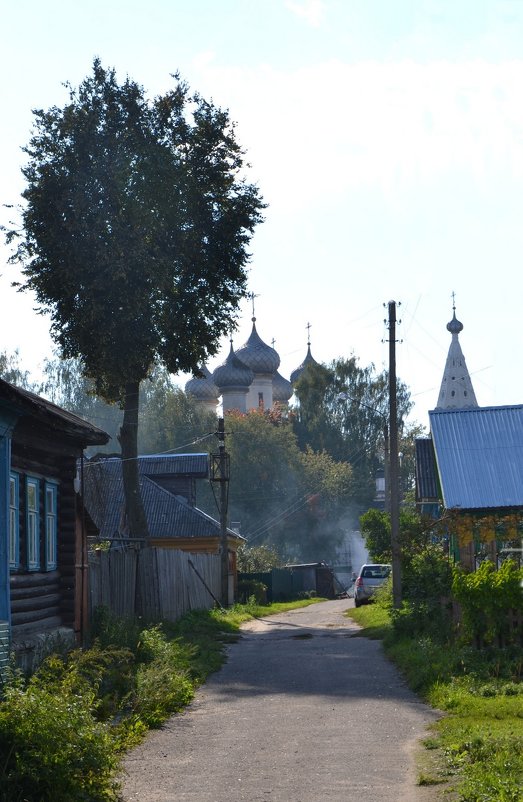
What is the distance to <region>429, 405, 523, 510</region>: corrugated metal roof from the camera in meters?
28.7

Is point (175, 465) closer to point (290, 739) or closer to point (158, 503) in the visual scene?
point (158, 503)

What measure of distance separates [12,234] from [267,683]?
1866 centimetres

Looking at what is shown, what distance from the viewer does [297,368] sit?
104875 mm

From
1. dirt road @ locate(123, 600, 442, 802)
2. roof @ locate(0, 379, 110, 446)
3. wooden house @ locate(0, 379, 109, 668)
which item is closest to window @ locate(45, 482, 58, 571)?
wooden house @ locate(0, 379, 109, 668)

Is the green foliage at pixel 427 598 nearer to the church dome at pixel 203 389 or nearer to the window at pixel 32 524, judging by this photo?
the window at pixel 32 524

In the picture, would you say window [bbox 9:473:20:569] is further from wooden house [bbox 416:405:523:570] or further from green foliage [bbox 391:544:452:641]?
wooden house [bbox 416:405:523:570]

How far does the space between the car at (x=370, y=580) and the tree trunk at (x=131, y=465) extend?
10900 mm

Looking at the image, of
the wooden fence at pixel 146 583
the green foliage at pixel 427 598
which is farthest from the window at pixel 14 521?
the green foliage at pixel 427 598

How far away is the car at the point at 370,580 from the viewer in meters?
41.5

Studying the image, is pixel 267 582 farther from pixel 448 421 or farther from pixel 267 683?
pixel 267 683

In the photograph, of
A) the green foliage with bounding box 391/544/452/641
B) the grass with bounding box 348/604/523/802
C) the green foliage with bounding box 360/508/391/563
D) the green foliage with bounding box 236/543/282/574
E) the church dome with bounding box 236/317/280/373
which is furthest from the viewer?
the church dome with bounding box 236/317/280/373

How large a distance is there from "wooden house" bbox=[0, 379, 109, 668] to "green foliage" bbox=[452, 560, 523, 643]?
18.9ft

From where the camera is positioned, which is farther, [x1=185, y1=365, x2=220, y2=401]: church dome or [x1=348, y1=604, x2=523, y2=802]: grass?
[x1=185, y1=365, x2=220, y2=401]: church dome

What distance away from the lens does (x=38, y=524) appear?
1783 centimetres
